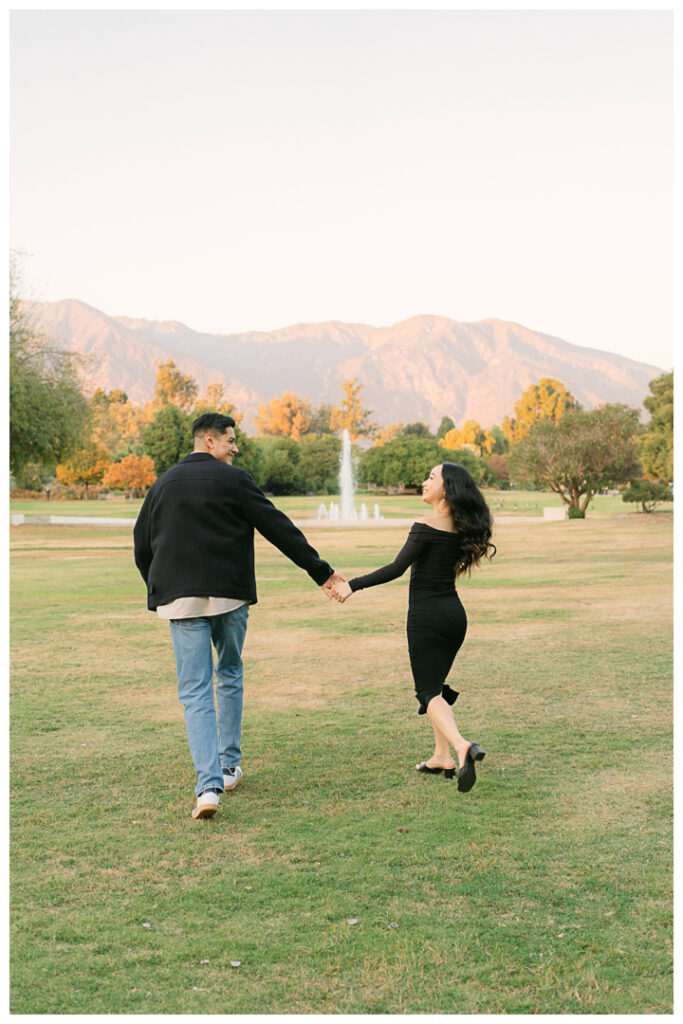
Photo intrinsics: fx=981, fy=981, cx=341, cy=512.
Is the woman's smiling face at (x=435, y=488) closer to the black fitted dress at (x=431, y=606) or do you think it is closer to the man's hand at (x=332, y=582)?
the black fitted dress at (x=431, y=606)

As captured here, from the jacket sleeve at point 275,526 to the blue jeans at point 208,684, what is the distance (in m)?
0.40

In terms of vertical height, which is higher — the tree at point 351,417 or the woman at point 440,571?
the tree at point 351,417

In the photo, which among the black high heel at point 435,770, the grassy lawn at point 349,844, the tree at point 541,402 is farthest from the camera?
the tree at point 541,402

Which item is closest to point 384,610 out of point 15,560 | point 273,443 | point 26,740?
point 26,740

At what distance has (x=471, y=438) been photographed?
9219 cm

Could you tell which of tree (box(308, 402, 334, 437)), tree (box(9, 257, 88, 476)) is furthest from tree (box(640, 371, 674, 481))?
tree (box(308, 402, 334, 437))

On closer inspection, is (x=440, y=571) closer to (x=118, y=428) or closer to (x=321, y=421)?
(x=118, y=428)

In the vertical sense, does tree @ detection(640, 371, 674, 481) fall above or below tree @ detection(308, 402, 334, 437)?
below

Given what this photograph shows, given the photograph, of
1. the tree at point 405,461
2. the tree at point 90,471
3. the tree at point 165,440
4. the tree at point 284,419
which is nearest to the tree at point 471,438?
the tree at point 405,461

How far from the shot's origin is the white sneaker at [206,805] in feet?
15.7

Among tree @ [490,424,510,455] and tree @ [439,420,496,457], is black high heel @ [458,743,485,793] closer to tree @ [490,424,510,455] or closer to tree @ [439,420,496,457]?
tree @ [439,420,496,457]

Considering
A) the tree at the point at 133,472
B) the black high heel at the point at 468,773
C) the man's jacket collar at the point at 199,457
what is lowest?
the black high heel at the point at 468,773

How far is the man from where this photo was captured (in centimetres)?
502

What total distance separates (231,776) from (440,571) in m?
1.61
